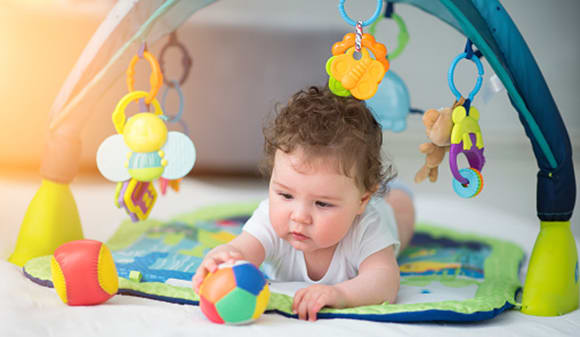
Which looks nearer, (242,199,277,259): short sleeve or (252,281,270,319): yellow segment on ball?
(252,281,270,319): yellow segment on ball

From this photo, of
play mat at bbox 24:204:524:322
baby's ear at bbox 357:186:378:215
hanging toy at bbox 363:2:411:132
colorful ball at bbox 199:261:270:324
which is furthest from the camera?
hanging toy at bbox 363:2:411:132

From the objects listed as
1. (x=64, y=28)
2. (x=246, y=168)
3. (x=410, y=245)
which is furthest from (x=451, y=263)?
(x=64, y=28)

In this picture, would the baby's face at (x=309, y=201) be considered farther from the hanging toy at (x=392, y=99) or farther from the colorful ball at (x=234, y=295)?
the hanging toy at (x=392, y=99)

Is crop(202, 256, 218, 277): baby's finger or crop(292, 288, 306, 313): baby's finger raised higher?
crop(202, 256, 218, 277): baby's finger

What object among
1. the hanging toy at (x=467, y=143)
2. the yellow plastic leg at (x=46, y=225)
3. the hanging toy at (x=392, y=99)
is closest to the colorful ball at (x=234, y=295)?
the hanging toy at (x=467, y=143)

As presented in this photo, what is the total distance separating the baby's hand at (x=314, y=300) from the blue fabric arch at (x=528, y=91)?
0.40 meters

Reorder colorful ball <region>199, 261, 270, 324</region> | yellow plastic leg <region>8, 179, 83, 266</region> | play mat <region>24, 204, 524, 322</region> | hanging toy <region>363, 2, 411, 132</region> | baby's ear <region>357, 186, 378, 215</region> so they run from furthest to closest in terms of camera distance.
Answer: hanging toy <region>363, 2, 411, 132</region> < yellow plastic leg <region>8, 179, 83, 266</region> < baby's ear <region>357, 186, 378, 215</region> < play mat <region>24, 204, 524, 322</region> < colorful ball <region>199, 261, 270, 324</region>

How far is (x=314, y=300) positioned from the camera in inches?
37.7

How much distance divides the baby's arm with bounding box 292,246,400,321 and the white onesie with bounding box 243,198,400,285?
0.02 meters

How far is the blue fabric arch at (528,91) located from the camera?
3.28 ft

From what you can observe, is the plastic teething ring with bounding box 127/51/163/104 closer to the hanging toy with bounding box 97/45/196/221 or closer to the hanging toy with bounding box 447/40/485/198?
the hanging toy with bounding box 97/45/196/221

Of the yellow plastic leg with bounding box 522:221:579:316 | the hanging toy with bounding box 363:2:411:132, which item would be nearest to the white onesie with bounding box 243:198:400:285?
the yellow plastic leg with bounding box 522:221:579:316

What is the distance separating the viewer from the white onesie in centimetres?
113

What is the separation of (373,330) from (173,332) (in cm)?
29
